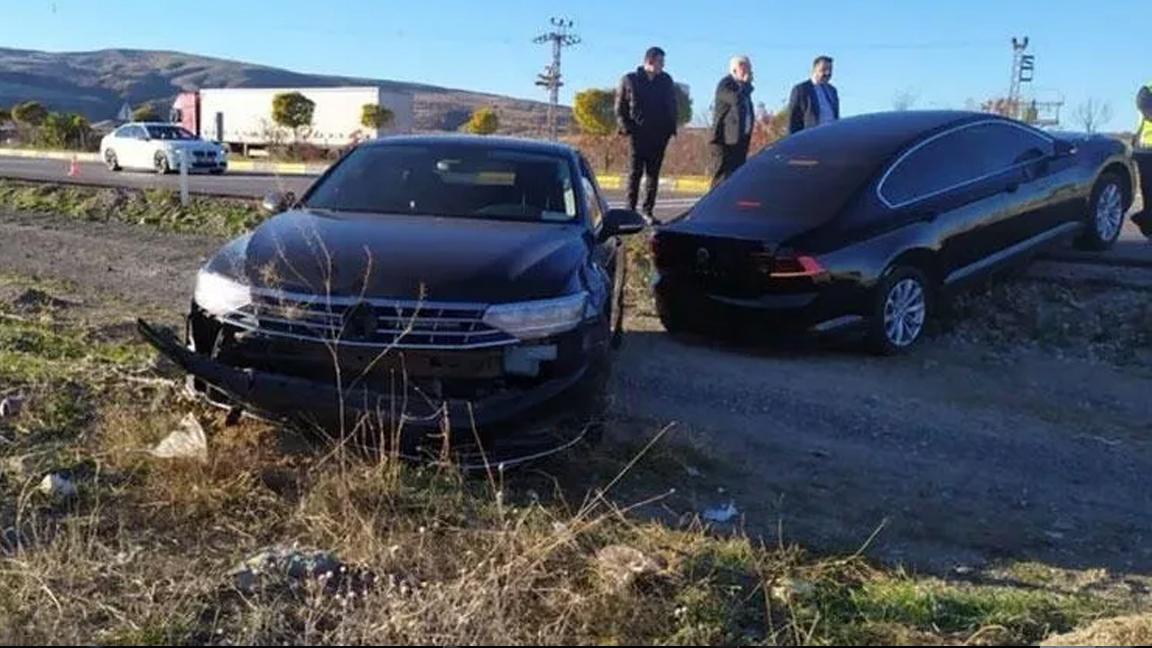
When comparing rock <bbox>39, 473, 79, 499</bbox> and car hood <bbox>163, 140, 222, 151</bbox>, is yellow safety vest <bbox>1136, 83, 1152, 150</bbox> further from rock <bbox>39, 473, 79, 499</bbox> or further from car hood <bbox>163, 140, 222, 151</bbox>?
car hood <bbox>163, 140, 222, 151</bbox>

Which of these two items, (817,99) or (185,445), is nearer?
(185,445)

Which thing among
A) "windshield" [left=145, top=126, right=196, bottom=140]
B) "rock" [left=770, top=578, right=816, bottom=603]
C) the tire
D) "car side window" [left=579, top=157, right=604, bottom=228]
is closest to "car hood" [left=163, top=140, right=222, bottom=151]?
"windshield" [left=145, top=126, right=196, bottom=140]

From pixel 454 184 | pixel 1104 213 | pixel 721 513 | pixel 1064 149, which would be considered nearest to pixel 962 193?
pixel 1064 149

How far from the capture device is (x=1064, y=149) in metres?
10.3

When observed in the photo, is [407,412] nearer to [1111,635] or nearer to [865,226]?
[1111,635]

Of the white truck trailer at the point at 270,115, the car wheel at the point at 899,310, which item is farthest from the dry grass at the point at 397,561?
the white truck trailer at the point at 270,115

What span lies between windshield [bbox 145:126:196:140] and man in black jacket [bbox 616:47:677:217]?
25.3 metres

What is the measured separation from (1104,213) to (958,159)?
8.05 feet

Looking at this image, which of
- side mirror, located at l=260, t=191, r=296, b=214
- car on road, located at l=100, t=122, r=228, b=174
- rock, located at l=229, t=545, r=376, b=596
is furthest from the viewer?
car on road, located at l=100, t=122, r=228, b=174

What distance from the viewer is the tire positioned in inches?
425

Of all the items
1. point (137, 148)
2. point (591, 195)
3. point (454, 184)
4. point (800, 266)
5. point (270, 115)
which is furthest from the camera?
point (270, 115)

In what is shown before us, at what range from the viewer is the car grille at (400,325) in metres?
5.17

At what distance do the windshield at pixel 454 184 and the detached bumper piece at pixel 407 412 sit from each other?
1.76 meters

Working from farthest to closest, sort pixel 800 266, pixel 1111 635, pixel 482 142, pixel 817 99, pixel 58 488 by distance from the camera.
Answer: pixel 817 99 → pixel 800 266 → pixel 482 142 → pixel 58 488 → pixel 1111 635
